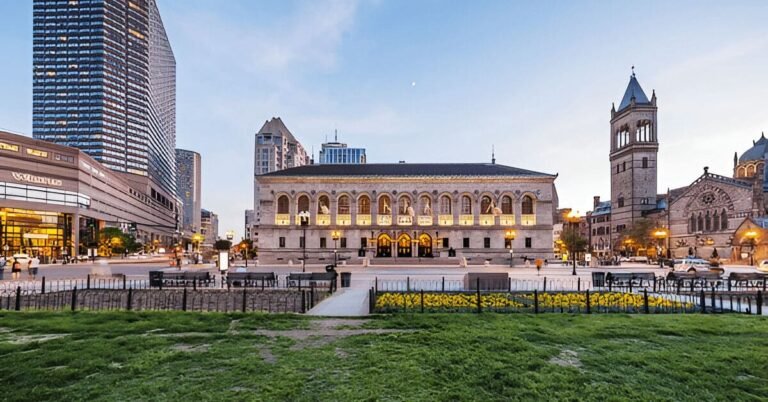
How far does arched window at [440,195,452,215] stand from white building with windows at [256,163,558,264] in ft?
0.49

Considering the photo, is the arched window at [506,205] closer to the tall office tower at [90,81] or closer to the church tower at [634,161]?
the church tower at [634,161]

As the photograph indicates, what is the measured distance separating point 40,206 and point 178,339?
8538 cm

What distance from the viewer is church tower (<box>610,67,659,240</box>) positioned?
81.8 meters

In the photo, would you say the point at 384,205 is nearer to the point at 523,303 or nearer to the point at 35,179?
the point at 523,303

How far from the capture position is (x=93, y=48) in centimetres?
13538

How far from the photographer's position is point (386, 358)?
7.59m

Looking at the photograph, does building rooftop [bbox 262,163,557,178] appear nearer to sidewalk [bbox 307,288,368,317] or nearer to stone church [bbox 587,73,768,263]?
stone church [bbox 587,73,768,263]

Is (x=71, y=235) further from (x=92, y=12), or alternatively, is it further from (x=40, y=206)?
(x=92, y=12)

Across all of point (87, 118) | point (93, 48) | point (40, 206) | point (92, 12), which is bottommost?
point (40, 206)

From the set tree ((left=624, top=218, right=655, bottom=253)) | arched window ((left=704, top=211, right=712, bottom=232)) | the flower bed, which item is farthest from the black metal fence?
tree ((left=624, top=218, right=655, bottom=253))

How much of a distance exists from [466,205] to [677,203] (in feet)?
145

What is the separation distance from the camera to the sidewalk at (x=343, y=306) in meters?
12.9

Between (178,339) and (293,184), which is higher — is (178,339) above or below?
below

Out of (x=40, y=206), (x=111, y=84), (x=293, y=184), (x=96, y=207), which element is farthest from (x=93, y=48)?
(x=293, y=184)
